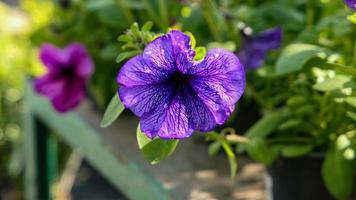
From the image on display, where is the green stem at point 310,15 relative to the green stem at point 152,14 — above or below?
below

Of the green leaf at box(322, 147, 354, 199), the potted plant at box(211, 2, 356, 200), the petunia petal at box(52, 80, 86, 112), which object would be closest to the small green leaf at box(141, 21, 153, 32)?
the potted plant at box(211, 2, 356, 200)

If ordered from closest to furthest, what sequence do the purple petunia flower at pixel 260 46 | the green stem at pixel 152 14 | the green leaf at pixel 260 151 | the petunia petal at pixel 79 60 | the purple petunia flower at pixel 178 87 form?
the purple petunia flower at pixel 178 87 → the green leaf at pixel 260 151 → the purple petunia flower at pixel 260 46 → the green stem at pixel 152 14 → the petunia petal at pixel 79 60

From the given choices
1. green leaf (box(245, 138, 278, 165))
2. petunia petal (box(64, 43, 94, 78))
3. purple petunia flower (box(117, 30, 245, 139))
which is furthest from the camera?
petunia petal (box(64, 43, 94, 78))

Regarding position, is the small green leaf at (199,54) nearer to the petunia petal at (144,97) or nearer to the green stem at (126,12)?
the petunia petal at (144,97)

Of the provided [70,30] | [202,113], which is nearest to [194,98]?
[202,113]

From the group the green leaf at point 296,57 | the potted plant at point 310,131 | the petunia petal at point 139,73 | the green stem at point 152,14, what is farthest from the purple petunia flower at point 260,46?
the petunia petal at point 139,73

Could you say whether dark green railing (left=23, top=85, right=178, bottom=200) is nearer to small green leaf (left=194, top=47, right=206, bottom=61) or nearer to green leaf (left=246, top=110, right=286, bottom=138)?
green leaf (left=246, top=110, right=286, bottom=138)
